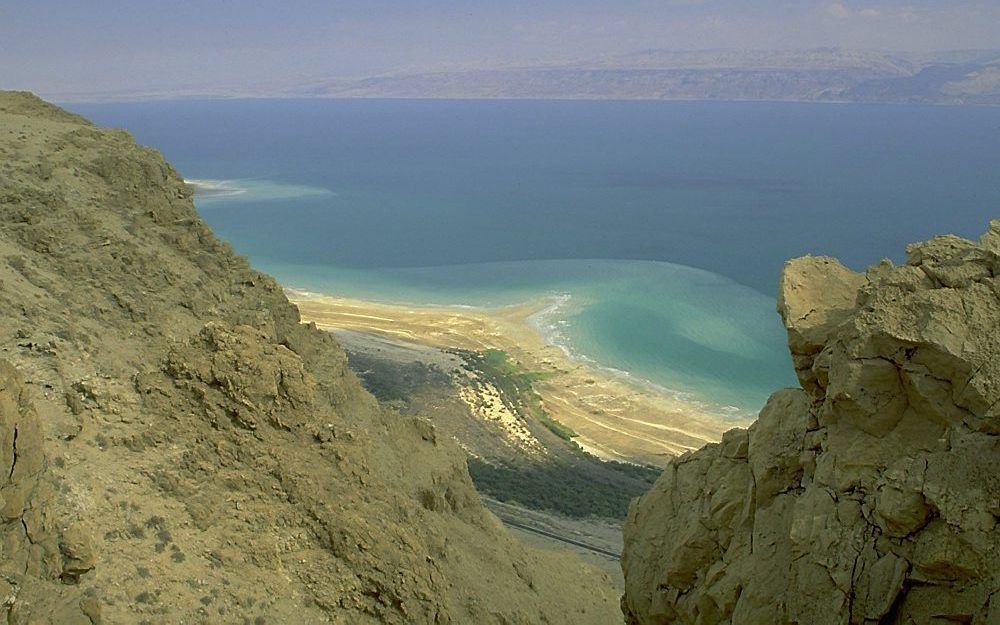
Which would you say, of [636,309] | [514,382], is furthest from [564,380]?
[636,309]

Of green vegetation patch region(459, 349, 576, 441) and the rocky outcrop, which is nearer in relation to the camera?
the rocky outcrop

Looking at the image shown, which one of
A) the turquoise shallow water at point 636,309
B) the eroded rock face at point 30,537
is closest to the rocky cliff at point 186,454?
the eroded rock face at point 30,537

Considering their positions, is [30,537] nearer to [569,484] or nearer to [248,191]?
[569,484]

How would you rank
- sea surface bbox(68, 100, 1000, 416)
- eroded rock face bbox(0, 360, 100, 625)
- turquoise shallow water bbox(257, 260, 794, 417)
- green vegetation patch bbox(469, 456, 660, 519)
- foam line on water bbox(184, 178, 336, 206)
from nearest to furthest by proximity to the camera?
eroded rock face bbox(0, 360, 100, 625) < green vegetation patch bbox(469, 456, 660, 519) < turquoise shallow water bbox(257, 260, 794, 417) < sea surface bbox(68, 100, 1000, 416) < foam line on water bbox(184, 178, 336, 206)

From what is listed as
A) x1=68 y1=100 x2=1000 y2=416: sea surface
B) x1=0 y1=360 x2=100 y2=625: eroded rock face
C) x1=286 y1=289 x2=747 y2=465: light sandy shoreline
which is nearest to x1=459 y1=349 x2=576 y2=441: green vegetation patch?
x1=286 y1=289 x2=747 y2=465: light sandy shoreline

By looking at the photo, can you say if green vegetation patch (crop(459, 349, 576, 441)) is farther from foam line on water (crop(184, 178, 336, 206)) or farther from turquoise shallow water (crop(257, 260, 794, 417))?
foam line on water (crop(184, 178, 336, 206))

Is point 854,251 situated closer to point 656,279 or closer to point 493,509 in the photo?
point 656,279
